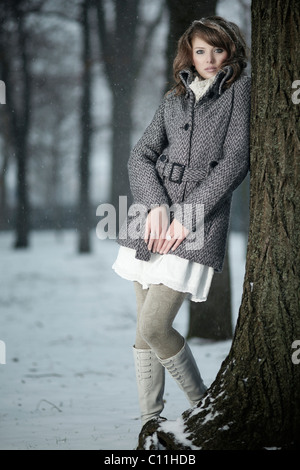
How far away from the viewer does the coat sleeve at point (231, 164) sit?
237 cm

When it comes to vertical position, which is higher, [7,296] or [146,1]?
[146,1]

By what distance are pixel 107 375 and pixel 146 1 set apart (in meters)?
6.16

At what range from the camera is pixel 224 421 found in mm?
2225

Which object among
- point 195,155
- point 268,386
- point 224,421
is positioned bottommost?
point 224,421

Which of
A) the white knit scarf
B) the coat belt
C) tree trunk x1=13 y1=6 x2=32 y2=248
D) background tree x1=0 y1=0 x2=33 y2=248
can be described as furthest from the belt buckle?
tree trunk x1=13 y1=6 x2=32 y2=248

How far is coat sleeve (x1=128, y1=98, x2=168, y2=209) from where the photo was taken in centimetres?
251

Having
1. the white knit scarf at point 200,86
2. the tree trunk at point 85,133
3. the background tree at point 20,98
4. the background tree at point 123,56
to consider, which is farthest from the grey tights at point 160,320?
the background tree at point 20,98

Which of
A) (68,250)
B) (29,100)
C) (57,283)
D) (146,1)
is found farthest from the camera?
(68,250)

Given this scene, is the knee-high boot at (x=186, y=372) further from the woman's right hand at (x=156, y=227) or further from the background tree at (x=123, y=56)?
the background tree at (x=123, y=56)

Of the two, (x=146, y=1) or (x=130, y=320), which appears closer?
(x=130, y=320)

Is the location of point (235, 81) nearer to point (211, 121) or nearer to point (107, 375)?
point (211, 121)

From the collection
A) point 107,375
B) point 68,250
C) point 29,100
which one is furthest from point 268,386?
point 68,250

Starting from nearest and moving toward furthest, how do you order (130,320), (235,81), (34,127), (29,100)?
1. (235,81)
2. (130,320)
3. (29,100)
4. (34,127)

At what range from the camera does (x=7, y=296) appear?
8.57 m
